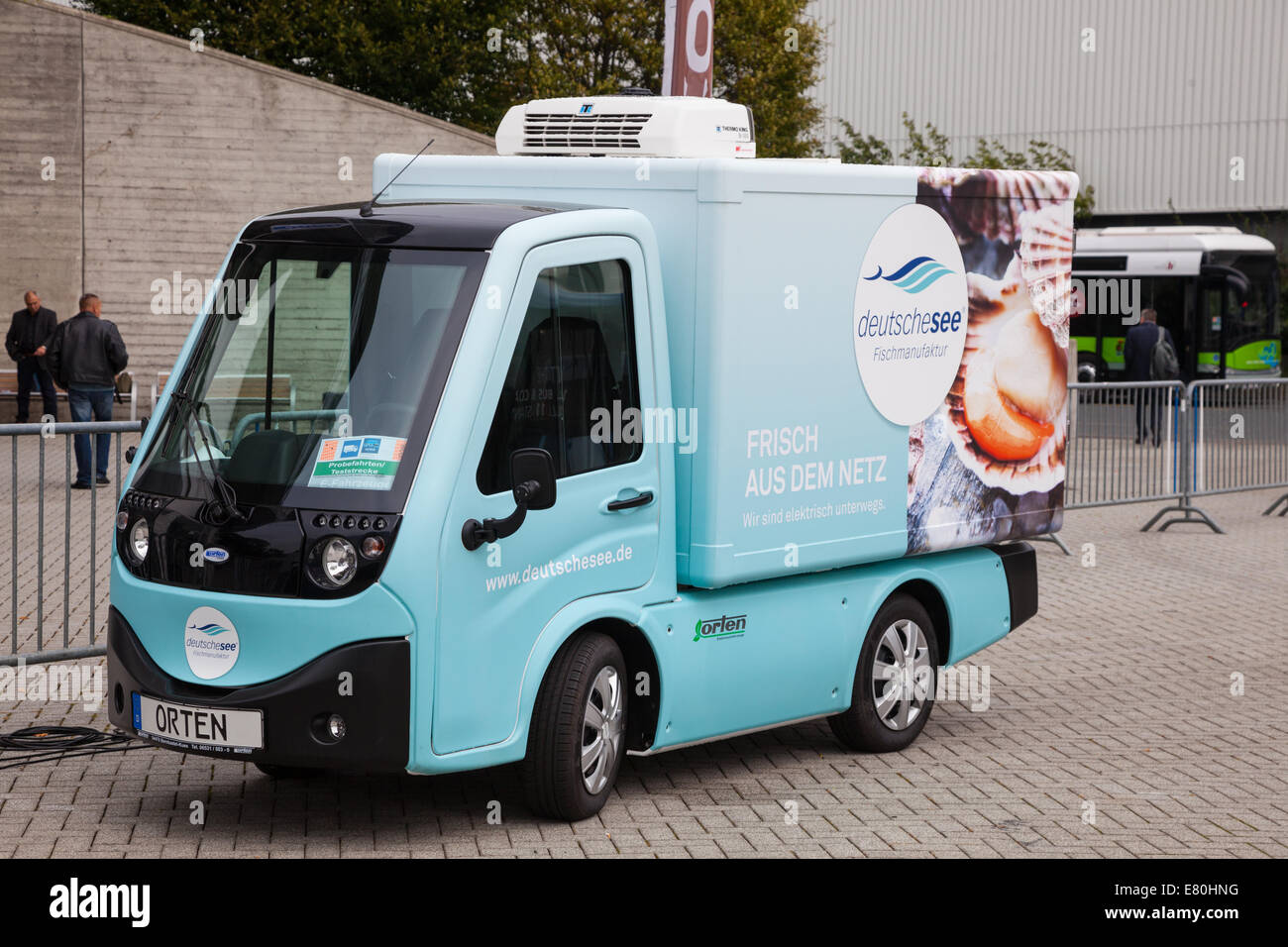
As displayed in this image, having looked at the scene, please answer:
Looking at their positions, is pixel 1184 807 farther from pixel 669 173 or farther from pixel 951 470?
pixel 669 173

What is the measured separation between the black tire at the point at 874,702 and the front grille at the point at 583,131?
2385 millimetres

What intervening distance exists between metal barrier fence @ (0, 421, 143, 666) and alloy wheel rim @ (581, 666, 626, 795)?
3094mm

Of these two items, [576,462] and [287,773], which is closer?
[576,462]

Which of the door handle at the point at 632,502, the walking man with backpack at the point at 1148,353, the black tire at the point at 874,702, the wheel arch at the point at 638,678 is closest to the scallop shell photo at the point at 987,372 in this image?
the black tire at the point at 874,702

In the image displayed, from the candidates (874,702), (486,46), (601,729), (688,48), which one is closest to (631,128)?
(601,729)

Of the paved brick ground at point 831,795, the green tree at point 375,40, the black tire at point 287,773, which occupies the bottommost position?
the paved brick ground at point 831,795

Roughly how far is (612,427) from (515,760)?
1.30 m

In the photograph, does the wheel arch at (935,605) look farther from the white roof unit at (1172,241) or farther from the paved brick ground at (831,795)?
the white roof unit at (1172,241)

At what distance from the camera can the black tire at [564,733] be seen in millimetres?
6309

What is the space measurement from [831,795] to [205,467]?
2820 millimetres

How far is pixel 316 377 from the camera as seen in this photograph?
20.2 ft

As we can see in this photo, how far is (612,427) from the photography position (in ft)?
21.8

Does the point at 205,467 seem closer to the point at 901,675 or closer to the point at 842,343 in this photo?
the point at 842,343

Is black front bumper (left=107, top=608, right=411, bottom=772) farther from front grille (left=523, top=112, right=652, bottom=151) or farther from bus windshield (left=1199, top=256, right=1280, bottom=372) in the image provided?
bus windshield (left=1199, top=256, right=1280, bottom=372)
